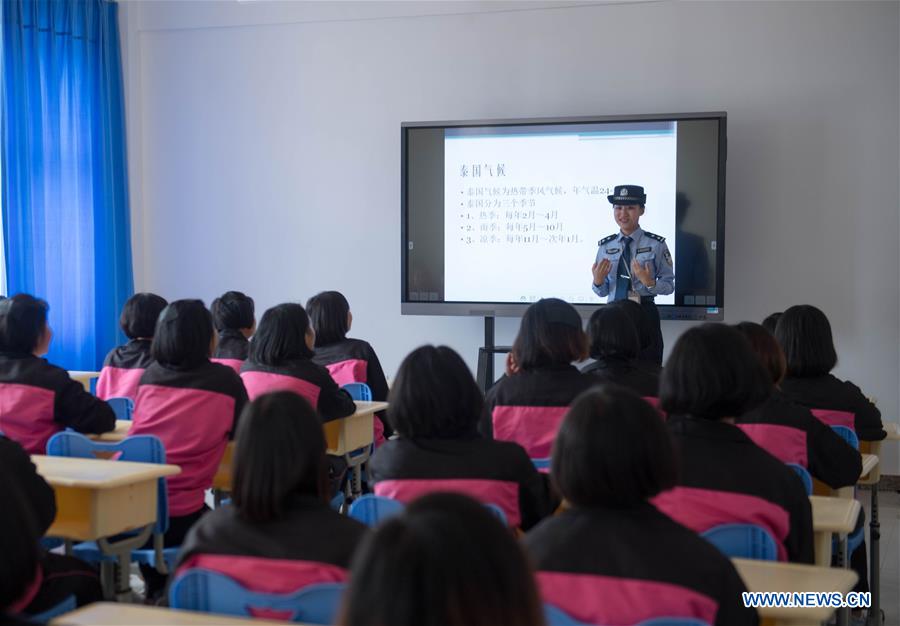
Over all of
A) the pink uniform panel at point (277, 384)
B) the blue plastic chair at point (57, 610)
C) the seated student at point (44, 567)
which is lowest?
the blue plastic chair at point (57, 610)

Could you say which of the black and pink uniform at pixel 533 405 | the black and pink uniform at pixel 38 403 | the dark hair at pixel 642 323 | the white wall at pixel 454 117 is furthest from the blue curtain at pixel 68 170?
the black and pink uniform at pixel 533 405

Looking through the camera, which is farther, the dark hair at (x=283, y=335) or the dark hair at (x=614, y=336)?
the dark hair at (x=283, y=335)

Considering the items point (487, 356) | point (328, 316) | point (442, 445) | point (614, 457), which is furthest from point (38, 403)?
point (487, 356)

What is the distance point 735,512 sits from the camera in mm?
2158

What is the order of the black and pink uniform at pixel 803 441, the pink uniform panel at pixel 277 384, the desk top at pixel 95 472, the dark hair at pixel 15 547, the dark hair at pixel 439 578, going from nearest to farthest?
the dark hair at pixel 439 578 → the dark hair at pixel 15 547 → the desk top at pixel 95 472 → the black and pink uniform at pixel 803 441 → the pink uniform panel at pixel 277 384

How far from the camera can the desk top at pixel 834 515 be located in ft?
7.89

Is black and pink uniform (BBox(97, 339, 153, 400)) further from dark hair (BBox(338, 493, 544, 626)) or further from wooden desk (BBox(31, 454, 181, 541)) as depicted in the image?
dark hair (BBox(338, 493, 544, 626))

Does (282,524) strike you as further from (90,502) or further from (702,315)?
(702,315)

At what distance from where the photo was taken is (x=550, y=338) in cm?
341

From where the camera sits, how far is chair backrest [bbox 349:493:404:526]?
2.37 m

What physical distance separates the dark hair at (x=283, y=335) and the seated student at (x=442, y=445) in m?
1.57

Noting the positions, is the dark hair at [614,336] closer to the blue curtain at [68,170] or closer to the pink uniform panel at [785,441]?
the pink uniform panel at [785,441]

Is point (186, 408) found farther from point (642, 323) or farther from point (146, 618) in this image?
point (642, 323)

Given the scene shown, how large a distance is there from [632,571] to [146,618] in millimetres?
860
